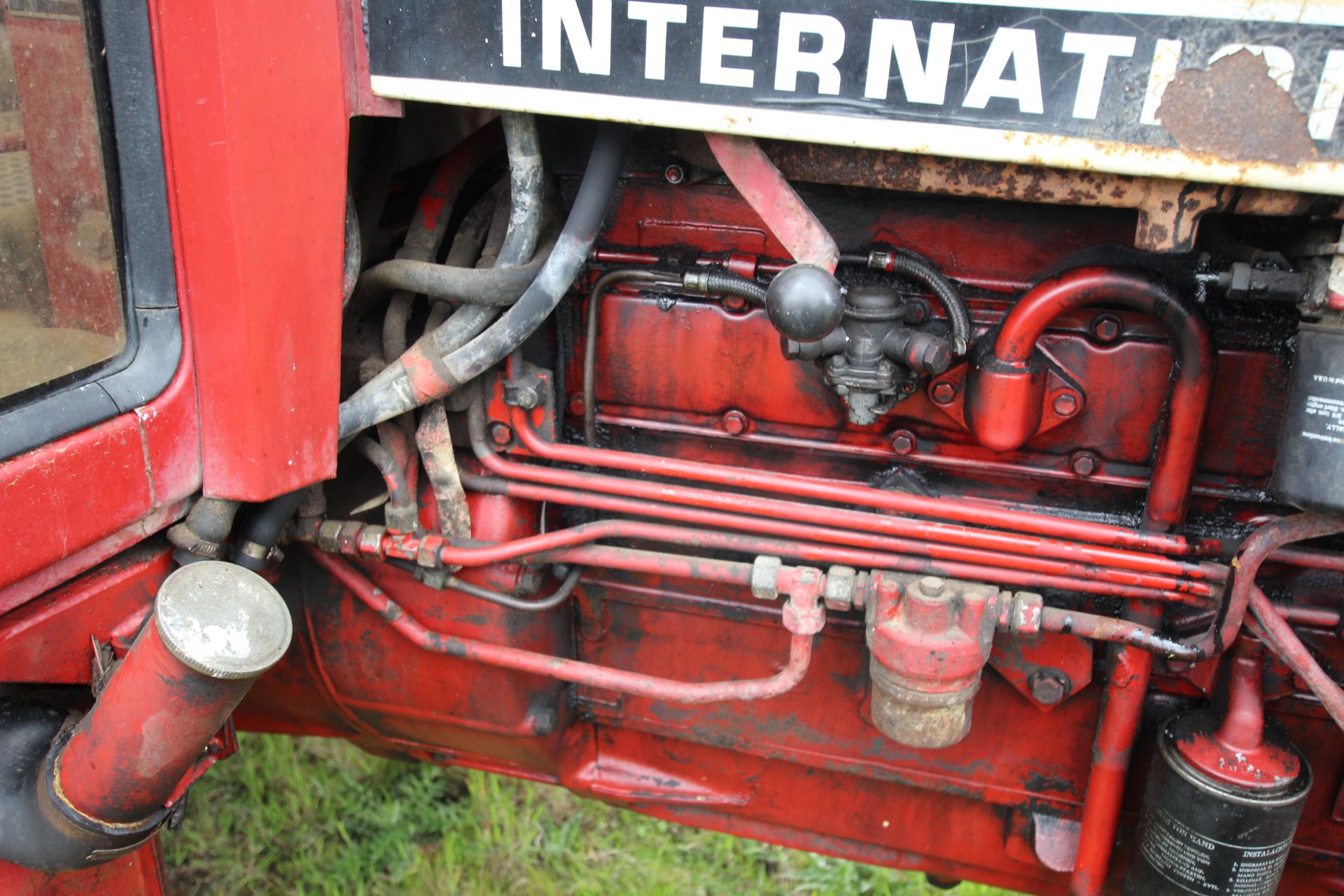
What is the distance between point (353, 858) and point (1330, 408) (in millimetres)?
2183

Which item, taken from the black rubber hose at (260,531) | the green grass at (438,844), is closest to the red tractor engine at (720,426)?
the black rubber hose at (260,531)

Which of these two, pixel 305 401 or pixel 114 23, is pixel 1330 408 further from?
pixel 114 23

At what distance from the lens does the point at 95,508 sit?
121 cm

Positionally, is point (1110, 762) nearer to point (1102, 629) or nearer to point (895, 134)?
point (1102, 629)

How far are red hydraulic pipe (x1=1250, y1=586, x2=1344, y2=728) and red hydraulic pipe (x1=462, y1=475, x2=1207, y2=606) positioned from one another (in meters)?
0.07

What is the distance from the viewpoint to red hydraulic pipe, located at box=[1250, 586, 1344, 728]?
1.34 metres

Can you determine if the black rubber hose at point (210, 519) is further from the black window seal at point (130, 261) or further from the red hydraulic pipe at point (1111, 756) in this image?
the red hydraulic pipe at point (1111, 756)

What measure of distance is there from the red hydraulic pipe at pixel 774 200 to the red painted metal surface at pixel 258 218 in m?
0.50

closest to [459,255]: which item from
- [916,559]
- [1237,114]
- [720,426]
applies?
[720,426]

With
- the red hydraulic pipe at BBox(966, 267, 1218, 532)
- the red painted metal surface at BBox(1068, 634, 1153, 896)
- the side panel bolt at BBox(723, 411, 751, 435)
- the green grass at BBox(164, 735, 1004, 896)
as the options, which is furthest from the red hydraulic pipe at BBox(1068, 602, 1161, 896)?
the green grass at BBox(164, 735, 1004, 896)

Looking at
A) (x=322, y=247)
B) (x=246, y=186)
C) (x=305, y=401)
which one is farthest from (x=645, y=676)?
(x=246, y=186)

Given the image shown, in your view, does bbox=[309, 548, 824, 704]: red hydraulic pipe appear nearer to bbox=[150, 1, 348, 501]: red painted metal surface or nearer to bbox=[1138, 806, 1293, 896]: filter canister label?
bbox=[150, 1, 348, 501]: red painted metal surface

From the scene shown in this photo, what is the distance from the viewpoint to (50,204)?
1145 mm

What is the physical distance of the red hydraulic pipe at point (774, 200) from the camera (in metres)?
1.30
